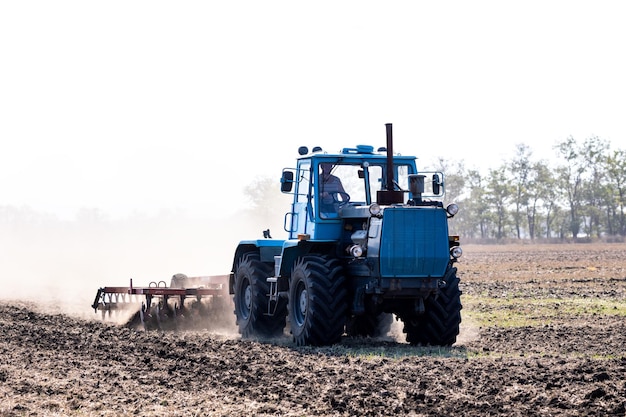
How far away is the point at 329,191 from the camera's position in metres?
15.8

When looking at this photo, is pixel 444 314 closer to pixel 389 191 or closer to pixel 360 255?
pixel 360 255

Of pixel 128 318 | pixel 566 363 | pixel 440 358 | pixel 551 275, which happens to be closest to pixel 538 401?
pixel 566 363

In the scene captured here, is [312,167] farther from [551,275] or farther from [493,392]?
[551,275]

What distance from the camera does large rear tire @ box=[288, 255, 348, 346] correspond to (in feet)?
47.6

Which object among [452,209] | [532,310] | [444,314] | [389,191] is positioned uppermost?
[389,191]

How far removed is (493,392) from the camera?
10.3 metres

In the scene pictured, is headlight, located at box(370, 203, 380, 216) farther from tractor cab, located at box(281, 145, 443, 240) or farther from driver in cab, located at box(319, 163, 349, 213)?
driver in cab, located at box(319, 163, 349, 213)

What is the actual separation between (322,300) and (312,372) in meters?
2.54

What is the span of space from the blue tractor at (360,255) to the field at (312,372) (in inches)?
18.4

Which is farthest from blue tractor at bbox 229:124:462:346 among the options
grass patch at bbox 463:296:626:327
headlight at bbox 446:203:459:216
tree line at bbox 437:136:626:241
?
tree line at bbox 437:136:626:241

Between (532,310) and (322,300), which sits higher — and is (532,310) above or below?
below

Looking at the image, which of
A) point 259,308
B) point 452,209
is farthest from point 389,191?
point 259,308

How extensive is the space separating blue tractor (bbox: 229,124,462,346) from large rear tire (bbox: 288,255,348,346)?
15 millimetres

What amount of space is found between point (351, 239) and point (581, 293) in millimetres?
12332
